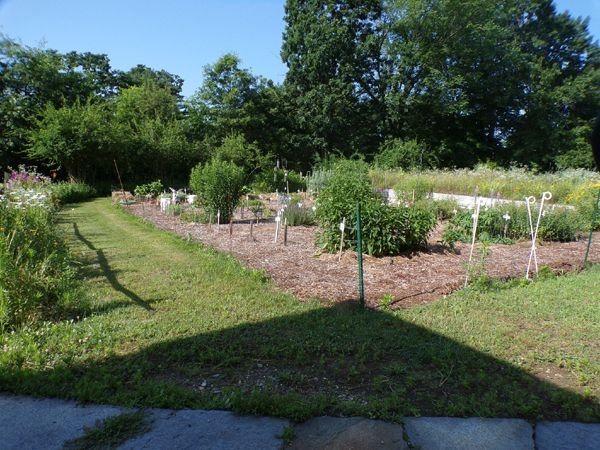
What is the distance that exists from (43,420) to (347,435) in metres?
1.71

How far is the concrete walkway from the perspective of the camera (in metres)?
2.18

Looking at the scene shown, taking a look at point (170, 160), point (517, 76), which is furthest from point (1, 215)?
point (517, 76)

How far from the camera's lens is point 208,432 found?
90.1 inches

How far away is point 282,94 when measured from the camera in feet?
89.8

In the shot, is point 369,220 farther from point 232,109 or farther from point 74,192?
point 232,109

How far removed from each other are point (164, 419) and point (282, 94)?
26.7 metres

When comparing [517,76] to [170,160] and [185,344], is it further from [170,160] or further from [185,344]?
[185,344]

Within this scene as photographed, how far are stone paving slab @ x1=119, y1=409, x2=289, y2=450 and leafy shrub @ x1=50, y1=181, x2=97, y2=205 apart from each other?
14.7 metres

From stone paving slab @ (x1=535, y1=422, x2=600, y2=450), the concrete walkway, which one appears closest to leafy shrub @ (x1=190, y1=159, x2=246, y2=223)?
the concrete walkway

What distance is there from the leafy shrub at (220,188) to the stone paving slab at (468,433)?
288 inches

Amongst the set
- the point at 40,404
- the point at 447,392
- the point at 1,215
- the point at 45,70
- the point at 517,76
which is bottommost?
the point at 40,404

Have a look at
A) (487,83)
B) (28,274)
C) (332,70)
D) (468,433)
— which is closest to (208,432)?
(468,433)

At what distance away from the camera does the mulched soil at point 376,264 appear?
5.00 metres

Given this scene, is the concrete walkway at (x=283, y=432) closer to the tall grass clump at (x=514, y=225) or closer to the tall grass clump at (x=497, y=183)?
the tall grass clump at (x=514, y=225)
